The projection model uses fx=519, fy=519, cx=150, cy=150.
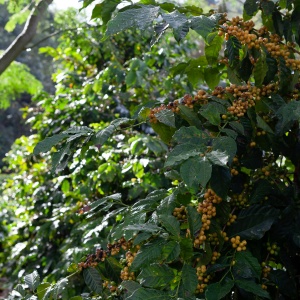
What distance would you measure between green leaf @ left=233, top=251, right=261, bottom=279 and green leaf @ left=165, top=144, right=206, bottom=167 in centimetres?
23

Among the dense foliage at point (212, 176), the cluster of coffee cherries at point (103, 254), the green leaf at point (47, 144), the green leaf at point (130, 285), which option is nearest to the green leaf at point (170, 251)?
the dense foliage at point (212, 176)

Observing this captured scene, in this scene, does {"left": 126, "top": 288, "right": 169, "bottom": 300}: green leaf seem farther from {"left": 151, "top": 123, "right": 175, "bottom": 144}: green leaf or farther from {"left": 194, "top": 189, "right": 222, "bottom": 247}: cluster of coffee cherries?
{"left": 151, "top": 123, "right": 175, "bottom": 144}: green leaf

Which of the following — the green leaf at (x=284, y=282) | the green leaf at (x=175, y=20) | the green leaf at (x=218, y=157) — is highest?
the green leaf at (x=175, y=20)

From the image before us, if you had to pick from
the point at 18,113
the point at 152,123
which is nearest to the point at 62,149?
the point at 152,123

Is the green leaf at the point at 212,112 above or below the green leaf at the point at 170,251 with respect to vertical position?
above

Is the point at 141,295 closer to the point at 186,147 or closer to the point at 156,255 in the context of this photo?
the point at 156,255

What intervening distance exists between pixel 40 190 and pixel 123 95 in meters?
0.78

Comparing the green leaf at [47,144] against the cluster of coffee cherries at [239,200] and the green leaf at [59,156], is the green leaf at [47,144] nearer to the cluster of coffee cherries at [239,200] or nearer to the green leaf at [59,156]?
the green leaf at [59,156]

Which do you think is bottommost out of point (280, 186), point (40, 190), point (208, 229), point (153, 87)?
point (40, 190)

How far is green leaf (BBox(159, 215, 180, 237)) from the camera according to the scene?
928mm

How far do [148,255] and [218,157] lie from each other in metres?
0.22

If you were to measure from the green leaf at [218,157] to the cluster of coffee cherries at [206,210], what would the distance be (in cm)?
17

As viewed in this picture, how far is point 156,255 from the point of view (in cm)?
92

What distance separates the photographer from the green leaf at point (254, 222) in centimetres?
103
